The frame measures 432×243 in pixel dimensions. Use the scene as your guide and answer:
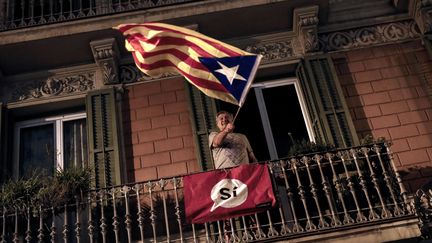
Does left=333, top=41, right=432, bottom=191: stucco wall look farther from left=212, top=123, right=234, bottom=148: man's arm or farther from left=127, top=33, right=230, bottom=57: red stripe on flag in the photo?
left=127, top=33, right=230, bottom=57: red stripe on flag

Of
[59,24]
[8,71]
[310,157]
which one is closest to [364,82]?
[310,157]

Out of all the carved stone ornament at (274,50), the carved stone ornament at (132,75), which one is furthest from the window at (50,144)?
the carved stone ornament at (274,50)

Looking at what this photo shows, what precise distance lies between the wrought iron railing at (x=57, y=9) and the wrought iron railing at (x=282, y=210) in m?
3.06

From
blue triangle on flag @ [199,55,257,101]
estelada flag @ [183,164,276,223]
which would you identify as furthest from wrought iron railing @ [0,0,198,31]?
estelada flag @ [183,164,276,223]

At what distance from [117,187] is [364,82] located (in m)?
4.20

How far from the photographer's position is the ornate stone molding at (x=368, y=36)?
9.01 meters

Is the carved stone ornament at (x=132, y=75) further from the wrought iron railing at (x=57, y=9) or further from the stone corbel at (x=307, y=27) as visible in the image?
the stone corbel at (x=307, y=27)

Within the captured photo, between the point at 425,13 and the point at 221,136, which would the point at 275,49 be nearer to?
the point at 425,13

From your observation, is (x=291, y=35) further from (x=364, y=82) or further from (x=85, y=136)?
(x=85, y=136)

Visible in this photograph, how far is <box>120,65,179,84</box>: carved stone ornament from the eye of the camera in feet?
Result: 29.1

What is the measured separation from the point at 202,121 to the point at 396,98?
3.01m

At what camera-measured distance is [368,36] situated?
29.8 feet

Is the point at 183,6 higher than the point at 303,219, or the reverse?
the point at 183,6

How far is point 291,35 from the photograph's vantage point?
9125 mm
